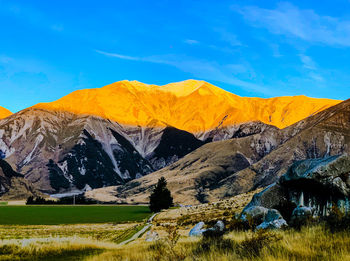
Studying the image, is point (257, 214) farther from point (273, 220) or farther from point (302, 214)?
point (302, 214)

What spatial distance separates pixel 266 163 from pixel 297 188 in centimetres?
16930

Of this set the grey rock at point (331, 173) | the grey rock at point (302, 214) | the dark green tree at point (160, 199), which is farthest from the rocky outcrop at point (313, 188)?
the dark green tree at point (160, 199)

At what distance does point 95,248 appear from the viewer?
2228cm

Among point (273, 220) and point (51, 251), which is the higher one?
point (273, 220)

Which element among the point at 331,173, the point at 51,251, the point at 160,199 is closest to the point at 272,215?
the point at 331,173

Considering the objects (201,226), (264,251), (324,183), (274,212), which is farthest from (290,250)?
(201,226)

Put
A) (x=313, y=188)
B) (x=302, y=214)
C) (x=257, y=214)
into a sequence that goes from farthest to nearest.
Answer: (x=313, y=188) → (x=257, y=214) → (x=302, y=214)

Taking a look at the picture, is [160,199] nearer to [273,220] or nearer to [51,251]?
[51,251]

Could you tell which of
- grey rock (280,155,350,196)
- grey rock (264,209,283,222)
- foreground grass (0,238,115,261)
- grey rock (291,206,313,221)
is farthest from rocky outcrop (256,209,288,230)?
foreground grass (0,238,115,261)

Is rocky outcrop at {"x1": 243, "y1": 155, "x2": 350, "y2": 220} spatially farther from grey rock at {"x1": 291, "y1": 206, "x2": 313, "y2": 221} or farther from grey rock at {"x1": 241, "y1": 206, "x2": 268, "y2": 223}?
grey rock at {"x1": 241, "y1": 206, "x2": 268, "y2": 223}

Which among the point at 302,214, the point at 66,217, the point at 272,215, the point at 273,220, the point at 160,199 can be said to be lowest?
the point at 66,217

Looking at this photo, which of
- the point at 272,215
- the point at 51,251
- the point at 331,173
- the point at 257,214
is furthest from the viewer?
the point at 257,214

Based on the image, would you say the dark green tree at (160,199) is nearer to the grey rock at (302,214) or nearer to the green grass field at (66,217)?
the green grass field at (66,217)

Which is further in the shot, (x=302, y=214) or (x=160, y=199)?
(x=160, y=199)
